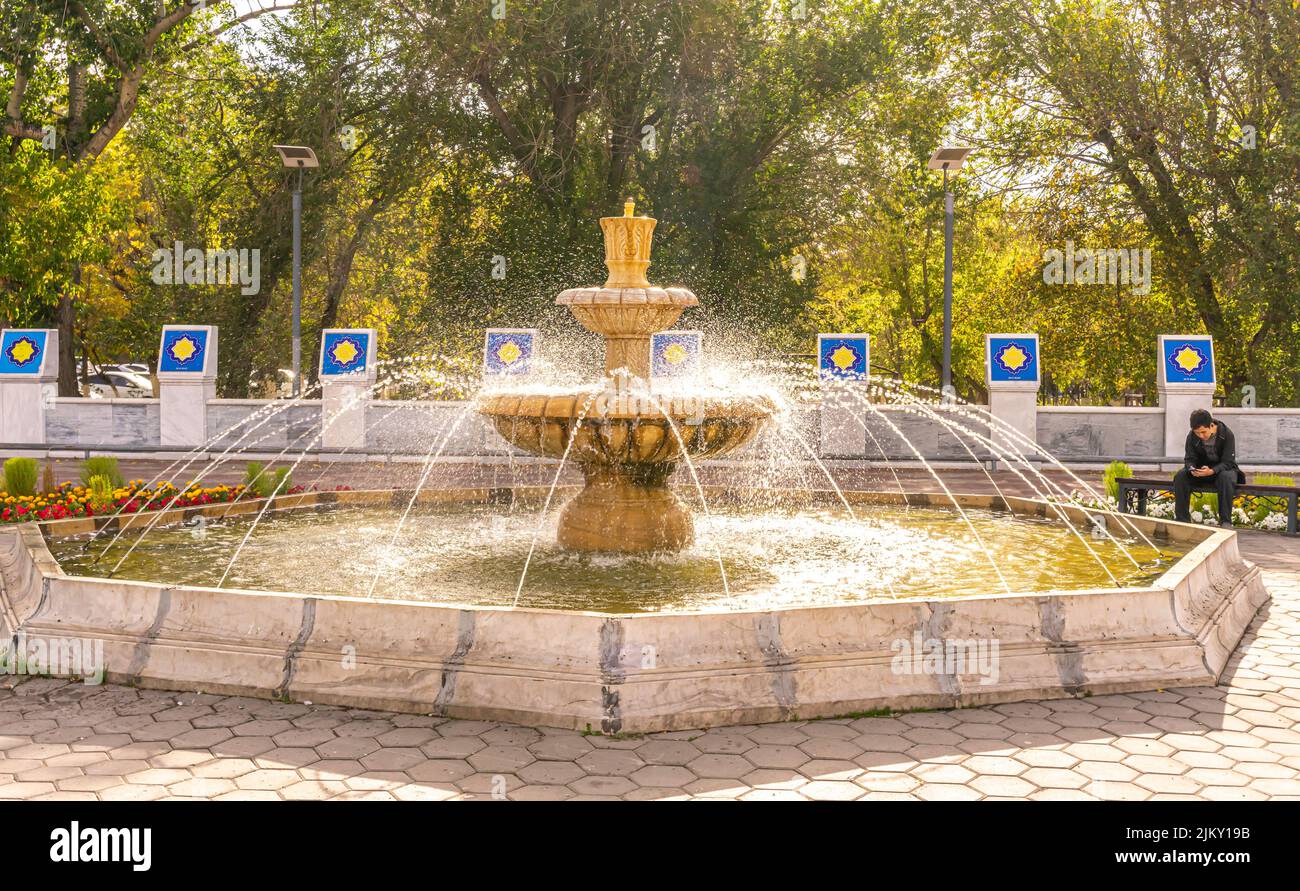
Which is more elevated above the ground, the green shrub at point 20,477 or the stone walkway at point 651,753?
the green shrub at point 20,477

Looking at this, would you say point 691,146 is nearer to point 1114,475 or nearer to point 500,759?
point 1114,475

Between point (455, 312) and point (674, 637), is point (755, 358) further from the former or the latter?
point (674, 637)

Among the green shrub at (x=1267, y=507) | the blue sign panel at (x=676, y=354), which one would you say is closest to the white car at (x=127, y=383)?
the blue sign panel at (x=676, y=354)

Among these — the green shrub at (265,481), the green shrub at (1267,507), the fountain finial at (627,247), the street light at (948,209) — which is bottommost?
the green shrub at (1267,507)

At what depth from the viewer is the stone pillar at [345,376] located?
19609 mm

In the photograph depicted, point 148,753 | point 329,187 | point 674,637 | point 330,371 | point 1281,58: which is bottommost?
point 148,753

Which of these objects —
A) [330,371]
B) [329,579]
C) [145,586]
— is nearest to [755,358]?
[330,371]

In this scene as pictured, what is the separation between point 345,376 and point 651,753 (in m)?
16.3

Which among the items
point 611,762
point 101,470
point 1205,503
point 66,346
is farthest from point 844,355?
point 66,346

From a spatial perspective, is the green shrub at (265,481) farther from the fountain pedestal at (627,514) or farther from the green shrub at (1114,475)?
the green shrub at (1114,475)

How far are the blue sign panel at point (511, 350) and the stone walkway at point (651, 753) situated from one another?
14.2 m

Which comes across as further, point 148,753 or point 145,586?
point 145,586

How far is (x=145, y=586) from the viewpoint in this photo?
552 centimetres

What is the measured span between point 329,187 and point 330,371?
734 cm
